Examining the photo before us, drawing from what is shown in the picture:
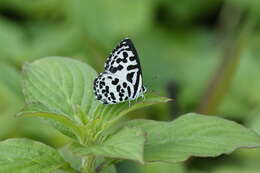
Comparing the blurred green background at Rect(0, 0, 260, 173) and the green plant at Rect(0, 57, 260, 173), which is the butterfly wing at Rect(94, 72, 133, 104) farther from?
the blurred green background at Rect(0, 0, 260, 173)

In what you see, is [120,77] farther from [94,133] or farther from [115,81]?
[94,133]

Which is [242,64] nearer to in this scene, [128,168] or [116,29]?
[116,29]

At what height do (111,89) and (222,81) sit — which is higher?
(111,89)

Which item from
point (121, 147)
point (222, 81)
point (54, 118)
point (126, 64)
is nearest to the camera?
point (121, 147)

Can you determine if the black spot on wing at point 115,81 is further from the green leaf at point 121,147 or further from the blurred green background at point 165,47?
the blurred green background at point 165,47

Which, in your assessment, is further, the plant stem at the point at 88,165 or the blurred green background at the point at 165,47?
the blurred green background at the point at 165,47

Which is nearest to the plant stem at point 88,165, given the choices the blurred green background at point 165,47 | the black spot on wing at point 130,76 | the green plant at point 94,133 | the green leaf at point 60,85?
the green plant at point 94,133

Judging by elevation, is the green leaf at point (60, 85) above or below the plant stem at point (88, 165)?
above

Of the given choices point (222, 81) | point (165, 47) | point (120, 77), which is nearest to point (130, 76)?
point (120, 77)
